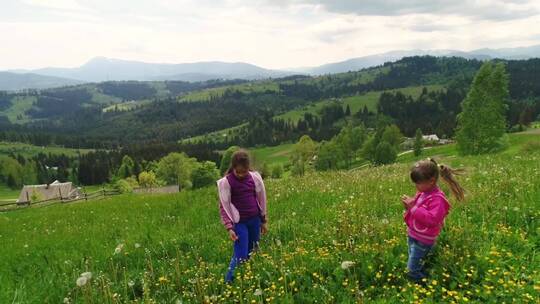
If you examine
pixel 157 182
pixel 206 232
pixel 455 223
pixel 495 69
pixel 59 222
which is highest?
pixel 495 69

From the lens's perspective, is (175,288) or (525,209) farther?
(525,209)

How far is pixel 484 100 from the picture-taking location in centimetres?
4903

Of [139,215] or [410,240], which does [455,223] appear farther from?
[139,215]

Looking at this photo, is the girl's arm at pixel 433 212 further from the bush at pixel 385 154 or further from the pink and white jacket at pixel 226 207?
the bush at pixel 385 154

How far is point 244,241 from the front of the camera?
7.35 metres

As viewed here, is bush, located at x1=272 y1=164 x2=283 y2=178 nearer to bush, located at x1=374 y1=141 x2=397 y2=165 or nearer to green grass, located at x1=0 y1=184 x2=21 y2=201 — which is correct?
bush, located at x1=374 y1=141 x2=397 y2=165

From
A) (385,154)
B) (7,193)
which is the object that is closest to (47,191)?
(7,193)

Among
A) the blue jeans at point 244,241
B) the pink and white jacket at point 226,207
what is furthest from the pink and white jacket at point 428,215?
the pink and white jacket at point 226,207

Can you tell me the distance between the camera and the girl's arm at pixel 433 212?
563cm

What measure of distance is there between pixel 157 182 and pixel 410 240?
441 feet

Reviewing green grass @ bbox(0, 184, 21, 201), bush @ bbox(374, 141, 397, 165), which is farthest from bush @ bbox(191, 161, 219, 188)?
green grass @ bbox(0, 184, 21, 201)

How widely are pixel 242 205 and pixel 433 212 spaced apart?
3.33 meters

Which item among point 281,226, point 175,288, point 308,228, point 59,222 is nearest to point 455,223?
point 308,228

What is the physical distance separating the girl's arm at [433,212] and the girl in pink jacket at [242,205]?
9.79 feet
